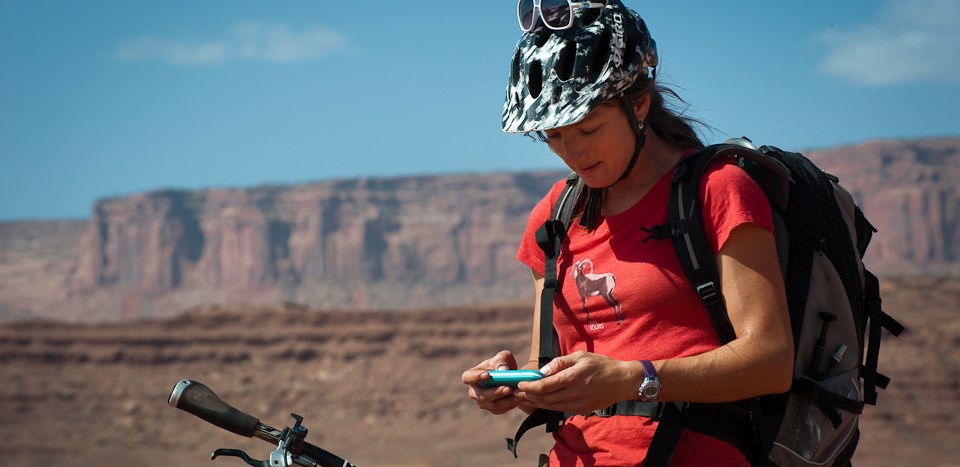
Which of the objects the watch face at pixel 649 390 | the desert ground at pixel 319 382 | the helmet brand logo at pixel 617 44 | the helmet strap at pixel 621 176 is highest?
the helmet brand logo at pixel 617 44

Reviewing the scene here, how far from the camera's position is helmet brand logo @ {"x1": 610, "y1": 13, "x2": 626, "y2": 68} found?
84.4 inches

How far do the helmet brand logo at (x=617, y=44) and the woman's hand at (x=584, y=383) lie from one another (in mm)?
610

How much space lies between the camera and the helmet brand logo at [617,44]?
2.14 m

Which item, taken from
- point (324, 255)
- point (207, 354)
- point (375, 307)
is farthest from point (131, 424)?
point (324, 255)

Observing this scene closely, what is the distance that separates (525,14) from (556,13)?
121mm

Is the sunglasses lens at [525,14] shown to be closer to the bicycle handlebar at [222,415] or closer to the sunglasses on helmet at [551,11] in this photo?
the sunglasses on helmet at [551,11]

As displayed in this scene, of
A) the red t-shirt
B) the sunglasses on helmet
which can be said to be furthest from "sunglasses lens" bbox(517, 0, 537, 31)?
the red t-shirt

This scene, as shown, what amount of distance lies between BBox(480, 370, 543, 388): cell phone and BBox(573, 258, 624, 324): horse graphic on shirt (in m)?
0.25

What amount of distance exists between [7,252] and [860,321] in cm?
12515

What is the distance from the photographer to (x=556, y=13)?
227 cm

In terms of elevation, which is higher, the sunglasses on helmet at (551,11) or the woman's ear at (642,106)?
the sunglasses on helmet at (551,11)

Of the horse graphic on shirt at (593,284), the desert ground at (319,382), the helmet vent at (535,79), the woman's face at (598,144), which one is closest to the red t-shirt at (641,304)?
the horse graphic on shirt at (593,284)

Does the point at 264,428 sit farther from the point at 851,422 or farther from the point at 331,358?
the point at 331,358

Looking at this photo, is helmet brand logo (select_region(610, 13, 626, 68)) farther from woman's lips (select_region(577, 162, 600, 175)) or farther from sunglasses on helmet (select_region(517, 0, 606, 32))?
woman's lips (select_region(577, 162, 600, 175))
